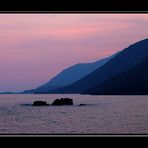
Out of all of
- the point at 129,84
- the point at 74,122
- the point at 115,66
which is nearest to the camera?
the point at 74,122

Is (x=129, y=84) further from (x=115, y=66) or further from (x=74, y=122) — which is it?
(x=74, y=122)

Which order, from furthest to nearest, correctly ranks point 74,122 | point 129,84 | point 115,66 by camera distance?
point 115,66 < point 129,84 < point 74,122

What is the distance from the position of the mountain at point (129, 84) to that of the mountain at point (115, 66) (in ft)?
21.1

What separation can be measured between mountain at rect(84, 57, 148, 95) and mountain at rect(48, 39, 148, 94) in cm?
643

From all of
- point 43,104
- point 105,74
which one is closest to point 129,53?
point 105,74

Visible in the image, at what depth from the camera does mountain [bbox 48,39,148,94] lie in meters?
97.3

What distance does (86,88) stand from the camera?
9806 cm

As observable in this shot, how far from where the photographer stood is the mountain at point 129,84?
82.8 meters

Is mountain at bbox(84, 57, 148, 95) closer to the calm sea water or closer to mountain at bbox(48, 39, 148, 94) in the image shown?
mountain at bbox(48, 39, 148, 94)

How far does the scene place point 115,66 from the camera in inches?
4171

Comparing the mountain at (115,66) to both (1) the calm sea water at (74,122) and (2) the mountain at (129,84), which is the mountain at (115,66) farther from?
(1) the calm sea water at (74,122)

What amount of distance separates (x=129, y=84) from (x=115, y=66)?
2311 cm

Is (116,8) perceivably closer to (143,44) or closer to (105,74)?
(105,74)

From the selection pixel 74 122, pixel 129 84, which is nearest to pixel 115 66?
pixel 129 84
